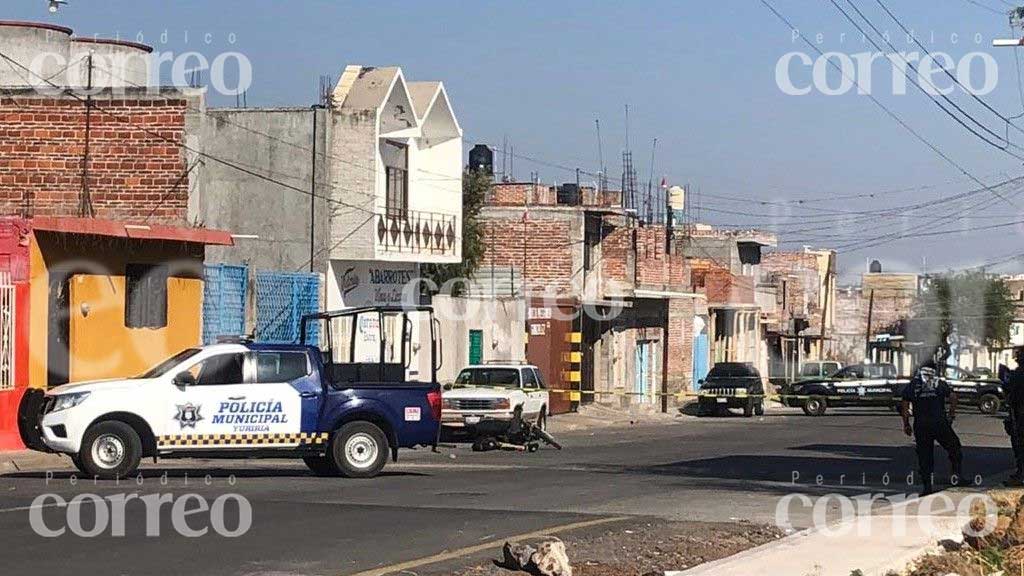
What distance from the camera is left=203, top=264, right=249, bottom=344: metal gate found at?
32.7m

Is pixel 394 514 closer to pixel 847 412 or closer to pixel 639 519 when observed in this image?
pixel 639 519

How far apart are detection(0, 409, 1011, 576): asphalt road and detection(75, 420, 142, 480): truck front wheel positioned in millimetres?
438

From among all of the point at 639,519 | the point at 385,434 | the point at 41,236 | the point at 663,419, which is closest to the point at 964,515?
the point at 639,519

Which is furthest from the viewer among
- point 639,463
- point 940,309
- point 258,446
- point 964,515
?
point 940,309

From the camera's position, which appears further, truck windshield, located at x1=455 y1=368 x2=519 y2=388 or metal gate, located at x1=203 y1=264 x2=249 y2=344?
truck windshield, located at x1=455 y1=368 x2=519 y2=388

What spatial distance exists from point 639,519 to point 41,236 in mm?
14231

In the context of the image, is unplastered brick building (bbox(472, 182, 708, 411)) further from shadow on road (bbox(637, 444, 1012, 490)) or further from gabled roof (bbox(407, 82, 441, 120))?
shadow on road (bbox(637, 444, 1012, 490))

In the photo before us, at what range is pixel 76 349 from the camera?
91.1 ft

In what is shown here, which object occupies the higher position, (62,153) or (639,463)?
(62,153)

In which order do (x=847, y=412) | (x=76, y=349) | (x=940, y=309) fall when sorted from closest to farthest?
1. (x=76, y=349)
2. (x=847, y=412)
3. (x=940, y=309)

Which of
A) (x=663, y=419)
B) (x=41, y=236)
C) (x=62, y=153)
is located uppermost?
(x=62, y=153)

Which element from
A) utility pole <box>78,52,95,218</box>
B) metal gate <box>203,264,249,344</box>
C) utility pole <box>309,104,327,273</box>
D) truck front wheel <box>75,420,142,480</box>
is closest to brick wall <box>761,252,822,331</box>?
utility pole <box>309,104,327,273</box>

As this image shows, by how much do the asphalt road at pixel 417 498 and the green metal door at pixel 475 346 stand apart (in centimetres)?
1300

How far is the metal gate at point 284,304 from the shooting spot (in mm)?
35312
